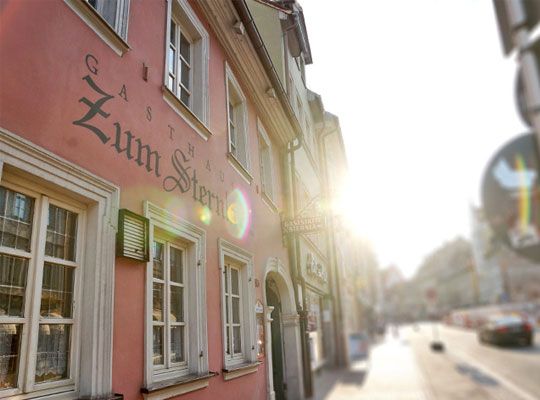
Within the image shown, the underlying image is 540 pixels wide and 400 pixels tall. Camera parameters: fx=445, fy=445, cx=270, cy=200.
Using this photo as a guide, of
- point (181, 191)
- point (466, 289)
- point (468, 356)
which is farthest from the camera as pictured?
point (466, 289)

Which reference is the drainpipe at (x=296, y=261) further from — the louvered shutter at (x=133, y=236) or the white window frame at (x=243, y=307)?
the louvered shutter at (x=133, y=236)

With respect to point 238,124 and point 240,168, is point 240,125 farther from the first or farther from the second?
point 240,168

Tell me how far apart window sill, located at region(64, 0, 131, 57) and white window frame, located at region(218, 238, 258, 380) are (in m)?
2.69

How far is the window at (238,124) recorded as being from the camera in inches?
286

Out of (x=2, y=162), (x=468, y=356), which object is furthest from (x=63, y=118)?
(x=468, y=356)

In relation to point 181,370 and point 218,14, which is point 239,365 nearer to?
point 181,370

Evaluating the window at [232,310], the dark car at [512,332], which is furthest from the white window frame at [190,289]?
the dark car at [512,332]

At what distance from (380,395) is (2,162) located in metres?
9.85

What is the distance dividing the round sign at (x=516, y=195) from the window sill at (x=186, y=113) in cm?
356

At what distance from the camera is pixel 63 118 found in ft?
10.5

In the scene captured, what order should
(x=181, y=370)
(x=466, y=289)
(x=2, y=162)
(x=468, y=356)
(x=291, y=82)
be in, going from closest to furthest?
(x=2, y=162), (x=181, y=370), (x=291, y=82), (x=468, y=356), (x=466, y=289)

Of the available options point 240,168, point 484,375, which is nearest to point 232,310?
point 240,168

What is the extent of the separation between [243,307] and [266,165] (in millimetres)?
3515

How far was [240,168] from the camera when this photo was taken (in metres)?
6.95
